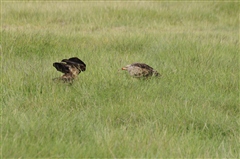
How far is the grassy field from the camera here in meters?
3.63

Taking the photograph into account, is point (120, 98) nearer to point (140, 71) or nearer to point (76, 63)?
point (140, 71)

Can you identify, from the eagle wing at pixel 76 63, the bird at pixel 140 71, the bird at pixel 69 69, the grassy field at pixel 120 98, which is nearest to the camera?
the grassy field at pixel 120 98

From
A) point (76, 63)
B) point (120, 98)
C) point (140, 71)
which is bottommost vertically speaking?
point (120, 98)

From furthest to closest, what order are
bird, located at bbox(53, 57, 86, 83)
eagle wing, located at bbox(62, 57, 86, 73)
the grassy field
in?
eagle wing, located at bbox(62, 57, 86, 73) → bird, located at bbox(53, 57, 86, 83) → the grassy field

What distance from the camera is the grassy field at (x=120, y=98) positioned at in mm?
3627

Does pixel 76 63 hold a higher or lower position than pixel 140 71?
higher

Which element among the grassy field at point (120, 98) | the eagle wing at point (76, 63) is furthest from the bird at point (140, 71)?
the eagle wing at point (76, 63)

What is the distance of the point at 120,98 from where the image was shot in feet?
15.9

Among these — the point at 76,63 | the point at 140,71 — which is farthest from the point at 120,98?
the point at 76,63

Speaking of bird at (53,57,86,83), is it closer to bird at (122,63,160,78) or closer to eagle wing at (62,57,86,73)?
eagle wing at (62,57,86,73)

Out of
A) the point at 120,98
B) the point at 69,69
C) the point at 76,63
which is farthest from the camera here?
the point at 76,63

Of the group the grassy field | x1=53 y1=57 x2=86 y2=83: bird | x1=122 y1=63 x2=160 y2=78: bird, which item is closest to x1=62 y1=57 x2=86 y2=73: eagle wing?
x1=53 y1=57 x2=86 y2=83: bird

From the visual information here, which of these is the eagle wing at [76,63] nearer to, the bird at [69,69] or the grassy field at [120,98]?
the bird at [69,69]

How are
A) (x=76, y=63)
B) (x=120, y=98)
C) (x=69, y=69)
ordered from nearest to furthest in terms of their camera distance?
1. (x=120, y=98)
2. (x=69, y=69)
3. (x=76, y=63)
